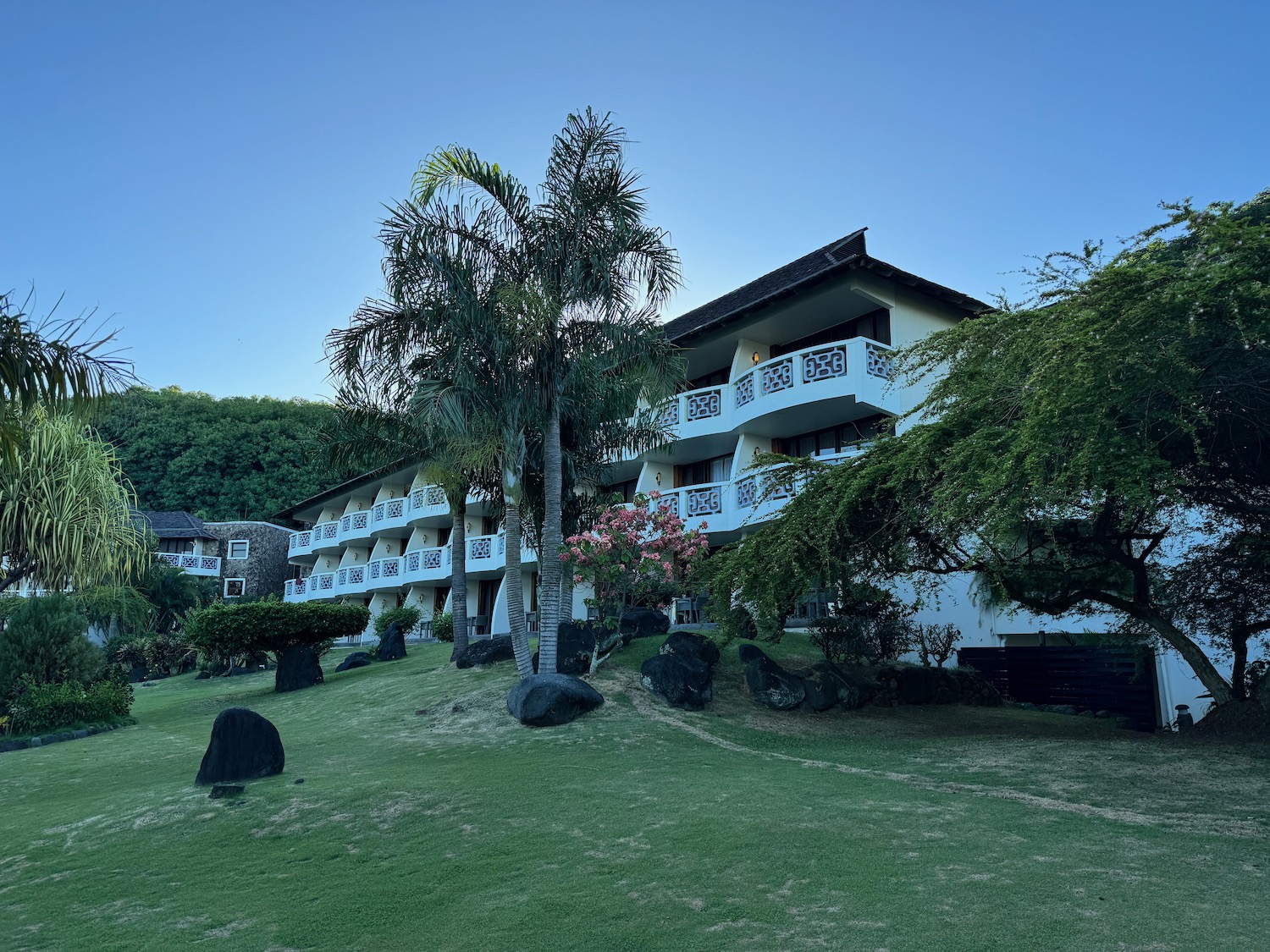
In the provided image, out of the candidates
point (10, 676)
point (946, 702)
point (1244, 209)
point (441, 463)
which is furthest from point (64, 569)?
point (1244, 209)

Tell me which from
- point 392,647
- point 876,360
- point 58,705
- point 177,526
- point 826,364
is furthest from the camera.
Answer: point 177,526

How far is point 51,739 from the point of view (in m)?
16.8

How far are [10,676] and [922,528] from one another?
1792 cm

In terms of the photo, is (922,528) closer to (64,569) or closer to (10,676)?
(64,569)

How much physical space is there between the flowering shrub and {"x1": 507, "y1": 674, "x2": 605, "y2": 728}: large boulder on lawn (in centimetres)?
250

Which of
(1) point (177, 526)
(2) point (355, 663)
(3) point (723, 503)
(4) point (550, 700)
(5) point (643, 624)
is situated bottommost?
(2) point (355, 663)

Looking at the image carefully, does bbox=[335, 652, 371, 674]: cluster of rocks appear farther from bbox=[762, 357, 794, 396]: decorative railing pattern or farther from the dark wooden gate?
the dark wooden gate

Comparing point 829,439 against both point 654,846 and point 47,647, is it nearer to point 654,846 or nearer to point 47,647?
point 654,846

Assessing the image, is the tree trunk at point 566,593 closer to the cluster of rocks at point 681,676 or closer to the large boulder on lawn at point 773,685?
the cluster of rocks at point 681,676

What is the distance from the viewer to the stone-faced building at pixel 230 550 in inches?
2207

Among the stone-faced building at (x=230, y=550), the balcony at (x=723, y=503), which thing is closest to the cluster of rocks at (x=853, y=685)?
the balcony at (x=723, y=503)

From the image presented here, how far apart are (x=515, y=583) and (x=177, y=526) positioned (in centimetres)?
4876

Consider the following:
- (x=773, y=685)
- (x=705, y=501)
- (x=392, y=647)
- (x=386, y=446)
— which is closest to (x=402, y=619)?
(x=392, y=647)

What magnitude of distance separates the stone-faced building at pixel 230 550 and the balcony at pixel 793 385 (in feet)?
135
